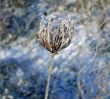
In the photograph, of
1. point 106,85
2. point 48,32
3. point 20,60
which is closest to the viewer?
point 48,32

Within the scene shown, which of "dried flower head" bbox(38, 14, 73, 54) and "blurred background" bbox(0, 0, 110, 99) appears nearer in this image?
"dried flower head" bbox(38, 14, 73, 54)

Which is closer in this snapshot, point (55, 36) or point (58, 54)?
point (55, 36)

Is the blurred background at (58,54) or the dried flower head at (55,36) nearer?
the dried flower head at (55,36)

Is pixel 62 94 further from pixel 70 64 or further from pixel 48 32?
pixel 48 32

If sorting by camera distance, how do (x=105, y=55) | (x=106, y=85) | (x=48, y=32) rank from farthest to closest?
(x=105, y=55)
(x=106, y=85)
(x=48, y=32)

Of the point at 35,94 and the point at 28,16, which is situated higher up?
the point at 28,16

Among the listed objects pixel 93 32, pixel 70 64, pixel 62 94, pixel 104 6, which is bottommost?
pixel 62 94

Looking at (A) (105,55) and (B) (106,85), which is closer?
(B) (106,85)

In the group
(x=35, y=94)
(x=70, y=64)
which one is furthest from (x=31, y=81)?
(x=70, y=64)
